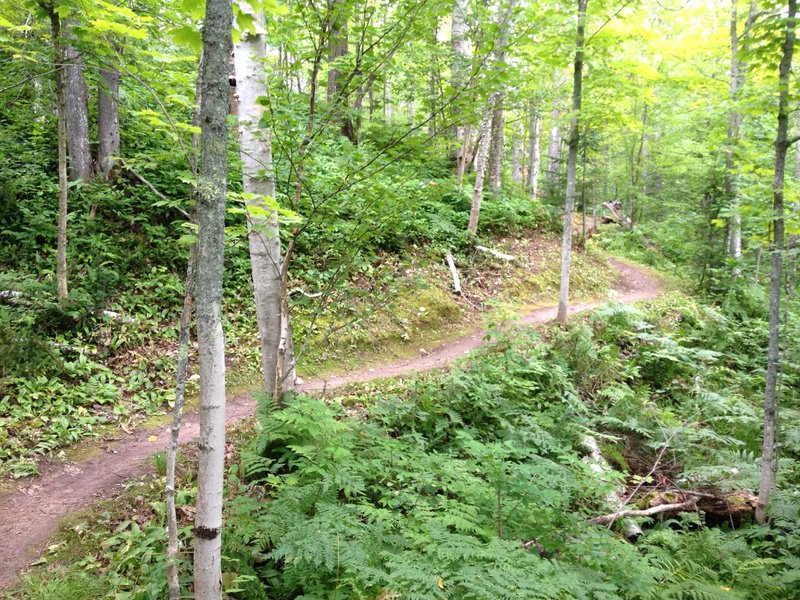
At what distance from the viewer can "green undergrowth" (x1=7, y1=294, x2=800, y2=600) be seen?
10.0ft

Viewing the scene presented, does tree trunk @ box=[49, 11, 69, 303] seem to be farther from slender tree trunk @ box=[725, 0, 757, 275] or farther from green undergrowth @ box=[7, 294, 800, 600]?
slender tree trunk @ box=[725, 0, 757, 275]

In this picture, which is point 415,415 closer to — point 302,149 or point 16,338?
point 302,149

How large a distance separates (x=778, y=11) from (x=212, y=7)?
648 centimetres

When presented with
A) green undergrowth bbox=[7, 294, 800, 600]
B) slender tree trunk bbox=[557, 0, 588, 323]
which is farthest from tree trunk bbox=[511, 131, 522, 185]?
green undergrowth bbox=[7, 294, 800, 600]

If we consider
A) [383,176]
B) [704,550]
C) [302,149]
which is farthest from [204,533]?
[704,550]

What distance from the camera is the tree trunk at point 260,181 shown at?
4.10m

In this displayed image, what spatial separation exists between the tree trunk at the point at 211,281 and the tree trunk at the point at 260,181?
1.34 m

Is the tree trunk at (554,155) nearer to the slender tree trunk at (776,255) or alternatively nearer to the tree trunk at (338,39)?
the slender tree trunk at (776,255)

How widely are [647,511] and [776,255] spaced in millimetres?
3329

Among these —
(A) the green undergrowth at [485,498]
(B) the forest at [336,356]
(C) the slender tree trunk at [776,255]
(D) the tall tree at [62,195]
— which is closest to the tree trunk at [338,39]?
(B) the forest at [336,356]

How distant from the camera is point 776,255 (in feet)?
16.6

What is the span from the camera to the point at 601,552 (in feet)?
11.1

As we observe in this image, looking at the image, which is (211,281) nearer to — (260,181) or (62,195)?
(260,181)

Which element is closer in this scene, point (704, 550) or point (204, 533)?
point (204, 533)
